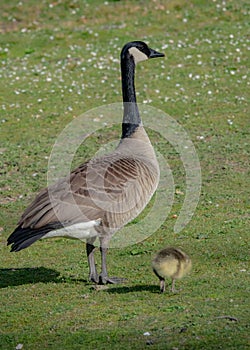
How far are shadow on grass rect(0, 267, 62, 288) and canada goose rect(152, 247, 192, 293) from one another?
1525mm

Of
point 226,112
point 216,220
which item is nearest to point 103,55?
point 226,112

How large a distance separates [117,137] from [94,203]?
6.67 metres

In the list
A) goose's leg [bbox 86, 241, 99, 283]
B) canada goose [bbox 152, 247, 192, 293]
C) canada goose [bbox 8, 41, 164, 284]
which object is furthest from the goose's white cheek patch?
canada goose [bbox 152, 247, 192, 293]

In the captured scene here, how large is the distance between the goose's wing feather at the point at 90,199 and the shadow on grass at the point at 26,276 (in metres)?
1.00

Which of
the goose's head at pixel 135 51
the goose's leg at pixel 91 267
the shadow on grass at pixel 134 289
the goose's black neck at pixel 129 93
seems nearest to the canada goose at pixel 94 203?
the goose's leg at pixel 91 267

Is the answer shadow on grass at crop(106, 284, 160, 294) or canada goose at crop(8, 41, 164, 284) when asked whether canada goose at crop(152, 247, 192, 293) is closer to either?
shadow on grass at crop(106, 284, 160, 294)

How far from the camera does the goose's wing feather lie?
7.24 meters

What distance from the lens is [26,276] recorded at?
27.3 ft

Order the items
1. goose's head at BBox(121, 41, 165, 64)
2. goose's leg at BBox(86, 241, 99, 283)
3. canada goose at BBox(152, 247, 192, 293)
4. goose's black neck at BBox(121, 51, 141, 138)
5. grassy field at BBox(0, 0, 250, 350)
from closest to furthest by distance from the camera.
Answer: grassy field at BBox(0, 0, 250, 350) < canada goose at BBox(152, 247, 192, 293) < goose's leg at BBox(86, 241, 99, 283) < goose's black neck at BBox(121, 51, 141, 138) < goose's head at BBox(121, 41, 165, 64)

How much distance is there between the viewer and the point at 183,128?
1441 centimetres

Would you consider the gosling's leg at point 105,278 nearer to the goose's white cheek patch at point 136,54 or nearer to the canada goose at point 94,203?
the canada goose at point 94,203

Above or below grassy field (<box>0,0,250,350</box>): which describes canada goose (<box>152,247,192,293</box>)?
above

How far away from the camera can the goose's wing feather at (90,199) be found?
7.24 m

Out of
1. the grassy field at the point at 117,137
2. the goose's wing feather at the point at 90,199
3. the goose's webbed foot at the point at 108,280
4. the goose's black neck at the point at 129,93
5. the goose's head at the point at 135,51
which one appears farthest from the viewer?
the goose's head at the point at 135,51
